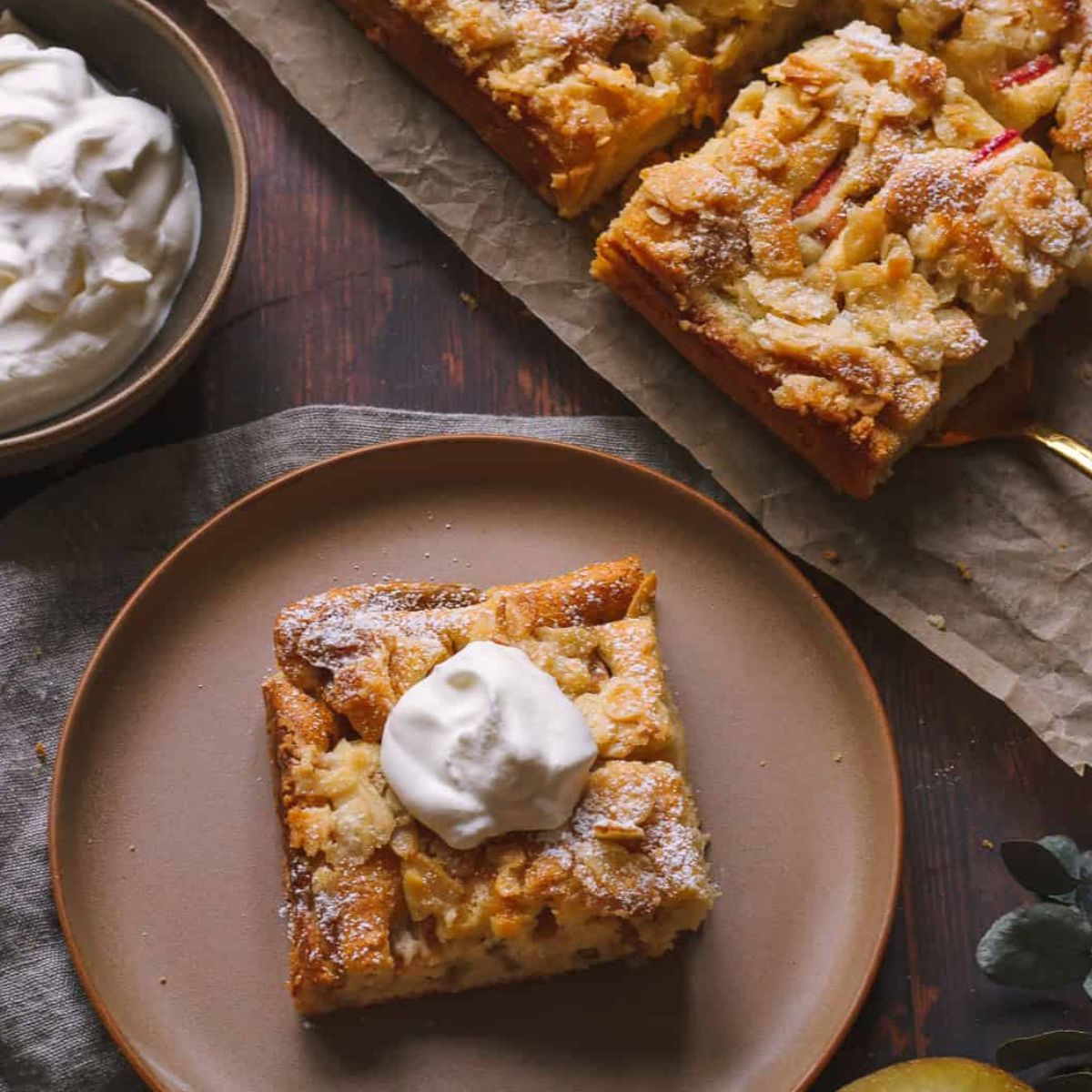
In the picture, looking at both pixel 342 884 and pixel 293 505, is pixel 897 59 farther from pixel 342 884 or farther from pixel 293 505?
pixel 342 884

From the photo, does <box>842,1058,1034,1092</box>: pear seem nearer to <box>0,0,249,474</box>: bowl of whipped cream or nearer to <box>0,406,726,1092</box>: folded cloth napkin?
<box>0,406,726,1092</box>: folded cloth napkin

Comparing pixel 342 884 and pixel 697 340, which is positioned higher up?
pixel 697 340

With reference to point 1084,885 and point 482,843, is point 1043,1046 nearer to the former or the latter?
point 1084,885

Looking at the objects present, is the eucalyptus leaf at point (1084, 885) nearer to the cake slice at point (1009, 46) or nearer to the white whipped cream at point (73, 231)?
the cake slice at point (1009, 46)

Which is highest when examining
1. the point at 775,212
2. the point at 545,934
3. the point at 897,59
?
the point at 897,59

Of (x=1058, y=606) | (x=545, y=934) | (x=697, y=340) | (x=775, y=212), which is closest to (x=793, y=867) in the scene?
(x=545, y=934)

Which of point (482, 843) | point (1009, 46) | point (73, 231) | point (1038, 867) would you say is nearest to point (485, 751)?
point (482, 843)
